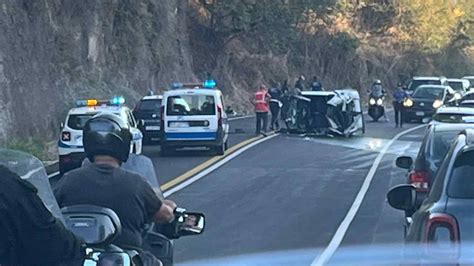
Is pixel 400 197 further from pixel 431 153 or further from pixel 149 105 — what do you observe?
pixel 149 105

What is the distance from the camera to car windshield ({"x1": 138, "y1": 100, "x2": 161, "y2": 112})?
3258cm

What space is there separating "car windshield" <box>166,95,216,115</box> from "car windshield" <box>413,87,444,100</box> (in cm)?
1876

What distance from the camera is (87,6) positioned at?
41812 mm

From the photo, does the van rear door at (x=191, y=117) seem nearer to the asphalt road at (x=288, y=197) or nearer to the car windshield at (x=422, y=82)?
the asphalt road at (x=288, y=197)

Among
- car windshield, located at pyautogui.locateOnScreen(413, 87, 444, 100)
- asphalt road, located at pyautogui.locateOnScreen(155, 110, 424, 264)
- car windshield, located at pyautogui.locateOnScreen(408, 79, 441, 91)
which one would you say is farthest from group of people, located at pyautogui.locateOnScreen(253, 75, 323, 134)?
car windshield, located at pyautogui.locateOnScreen(408, 79, 441, 91)

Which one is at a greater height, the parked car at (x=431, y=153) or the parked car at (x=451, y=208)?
the parked car at (x=451, y=208)

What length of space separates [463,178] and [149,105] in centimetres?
2632

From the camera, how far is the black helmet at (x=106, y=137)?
5.81 metres

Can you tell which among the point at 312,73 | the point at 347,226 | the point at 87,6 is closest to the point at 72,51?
the point at 87,6

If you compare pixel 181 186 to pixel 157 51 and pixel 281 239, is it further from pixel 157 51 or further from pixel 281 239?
pixel 157 51

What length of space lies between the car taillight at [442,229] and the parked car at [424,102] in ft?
129

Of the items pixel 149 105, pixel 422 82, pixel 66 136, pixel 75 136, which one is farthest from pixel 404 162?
pixel 422 82

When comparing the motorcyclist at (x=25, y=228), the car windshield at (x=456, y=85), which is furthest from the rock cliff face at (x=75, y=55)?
the motorcyclist at (x=25, y=228)

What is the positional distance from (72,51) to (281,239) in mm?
26319
